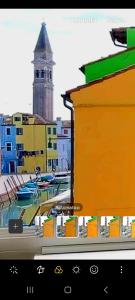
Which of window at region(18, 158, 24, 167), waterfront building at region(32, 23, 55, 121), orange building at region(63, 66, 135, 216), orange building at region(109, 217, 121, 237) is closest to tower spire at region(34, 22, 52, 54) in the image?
waterfront building at region(32, 23, 55, 121)

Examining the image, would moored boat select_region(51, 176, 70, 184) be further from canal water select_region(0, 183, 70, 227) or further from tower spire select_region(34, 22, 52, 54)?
tower spire select_region(34, 22, 52, 54)

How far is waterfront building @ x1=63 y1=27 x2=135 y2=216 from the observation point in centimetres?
206

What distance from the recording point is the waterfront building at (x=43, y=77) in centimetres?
204

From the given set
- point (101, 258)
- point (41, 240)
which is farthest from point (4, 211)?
point (101, 258)

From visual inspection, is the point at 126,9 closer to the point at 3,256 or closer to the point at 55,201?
the point at 55,201

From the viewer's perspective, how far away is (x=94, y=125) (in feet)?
6.79

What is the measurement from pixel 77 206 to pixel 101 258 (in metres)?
0.12

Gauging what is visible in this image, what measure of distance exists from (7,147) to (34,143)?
7 cm

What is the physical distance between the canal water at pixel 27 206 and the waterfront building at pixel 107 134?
0.04 metres

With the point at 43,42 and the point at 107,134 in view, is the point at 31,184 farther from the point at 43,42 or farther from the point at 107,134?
the point at 43,42

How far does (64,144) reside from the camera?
2.09 meters
